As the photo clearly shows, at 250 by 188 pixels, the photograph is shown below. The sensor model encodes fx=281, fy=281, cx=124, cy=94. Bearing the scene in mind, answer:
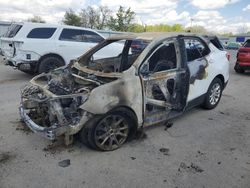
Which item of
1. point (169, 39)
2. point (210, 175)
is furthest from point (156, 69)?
point (210, 175)

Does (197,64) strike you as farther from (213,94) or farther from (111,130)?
(111,130)

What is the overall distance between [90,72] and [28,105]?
44.4 inches

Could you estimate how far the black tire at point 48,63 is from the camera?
364 inches

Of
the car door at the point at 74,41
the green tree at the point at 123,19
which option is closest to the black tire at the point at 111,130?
the car door at the point at 74,41

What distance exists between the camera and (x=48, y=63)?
31.0ft

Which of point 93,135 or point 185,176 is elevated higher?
point 93,135

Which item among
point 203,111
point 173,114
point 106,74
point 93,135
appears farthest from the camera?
point 203,111

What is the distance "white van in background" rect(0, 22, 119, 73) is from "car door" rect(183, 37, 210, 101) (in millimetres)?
5389

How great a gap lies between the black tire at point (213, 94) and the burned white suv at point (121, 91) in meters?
0.12

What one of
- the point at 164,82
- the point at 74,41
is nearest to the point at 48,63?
the point at 74,41

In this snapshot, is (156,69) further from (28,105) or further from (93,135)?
(28,105)

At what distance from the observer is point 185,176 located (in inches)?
142

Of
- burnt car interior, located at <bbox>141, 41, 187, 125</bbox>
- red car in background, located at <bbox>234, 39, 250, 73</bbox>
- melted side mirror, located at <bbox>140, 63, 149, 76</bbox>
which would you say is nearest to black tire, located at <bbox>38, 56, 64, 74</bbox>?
burnt car interior, located at <bbox>141, 41, 187, 125</bbox>

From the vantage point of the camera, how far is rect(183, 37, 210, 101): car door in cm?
525
